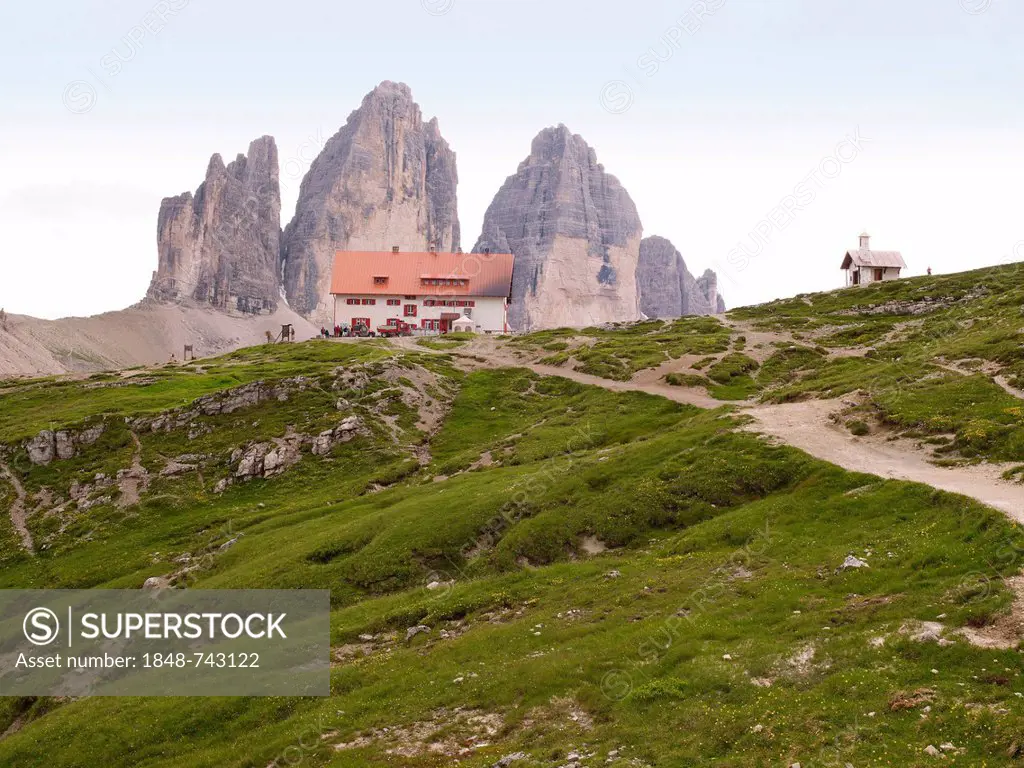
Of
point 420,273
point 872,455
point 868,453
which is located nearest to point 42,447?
point 868,453

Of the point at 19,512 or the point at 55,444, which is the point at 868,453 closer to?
the point at 19,512

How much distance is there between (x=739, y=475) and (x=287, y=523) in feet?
96.1

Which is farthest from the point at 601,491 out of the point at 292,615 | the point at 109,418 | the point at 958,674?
the point at 109,418

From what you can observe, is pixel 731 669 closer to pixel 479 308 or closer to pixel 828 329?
pixel 828 329

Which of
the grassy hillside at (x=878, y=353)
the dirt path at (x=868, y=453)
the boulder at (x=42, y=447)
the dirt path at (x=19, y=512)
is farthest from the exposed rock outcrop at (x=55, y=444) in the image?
the dirt path at (x=868, y=453)

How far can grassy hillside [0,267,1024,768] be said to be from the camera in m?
20.7

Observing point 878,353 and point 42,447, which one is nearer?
point 42,447

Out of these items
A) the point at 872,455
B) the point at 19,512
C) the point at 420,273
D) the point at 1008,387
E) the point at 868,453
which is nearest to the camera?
the point at 872,455

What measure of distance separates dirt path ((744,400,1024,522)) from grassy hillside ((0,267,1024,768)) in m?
1.56

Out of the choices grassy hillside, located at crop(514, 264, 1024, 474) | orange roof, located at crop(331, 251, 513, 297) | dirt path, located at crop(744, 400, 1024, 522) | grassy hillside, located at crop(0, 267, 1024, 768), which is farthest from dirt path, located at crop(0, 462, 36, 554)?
orange roof, located at crop(331, 251, 513, 297)

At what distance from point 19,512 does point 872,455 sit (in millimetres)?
59599

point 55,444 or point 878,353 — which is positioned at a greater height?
point 878,353

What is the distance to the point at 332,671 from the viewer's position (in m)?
30.2

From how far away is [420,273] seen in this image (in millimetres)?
139375
